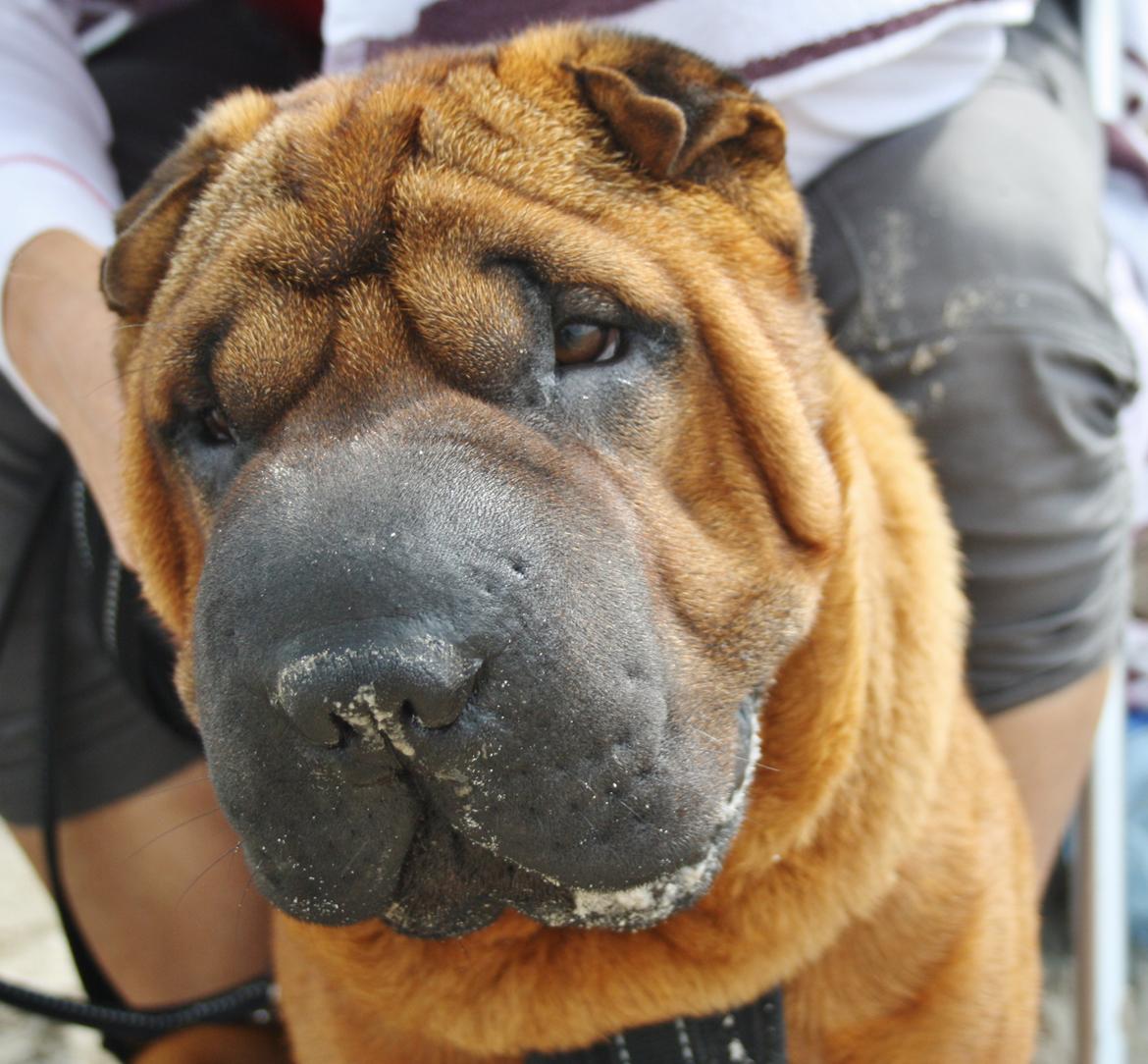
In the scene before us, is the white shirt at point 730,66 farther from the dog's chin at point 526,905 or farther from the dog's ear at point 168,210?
the dog's chin at point 526,905

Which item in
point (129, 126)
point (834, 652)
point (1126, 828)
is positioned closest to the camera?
point (834, 652)

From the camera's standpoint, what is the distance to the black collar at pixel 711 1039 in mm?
1539

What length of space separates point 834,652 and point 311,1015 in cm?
85

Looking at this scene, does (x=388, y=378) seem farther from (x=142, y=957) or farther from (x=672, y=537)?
(x=142, y=957)

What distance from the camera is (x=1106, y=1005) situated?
2.40 meters

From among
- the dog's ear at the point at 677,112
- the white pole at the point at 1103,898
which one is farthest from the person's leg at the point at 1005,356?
the dog's ear at the point at 677,112

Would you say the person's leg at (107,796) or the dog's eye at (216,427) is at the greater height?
the dog's eye at (216,427)

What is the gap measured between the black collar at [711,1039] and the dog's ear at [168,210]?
106cm

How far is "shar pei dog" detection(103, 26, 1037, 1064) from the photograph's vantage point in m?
1.11

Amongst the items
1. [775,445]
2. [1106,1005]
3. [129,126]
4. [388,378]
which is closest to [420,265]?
[388,378]

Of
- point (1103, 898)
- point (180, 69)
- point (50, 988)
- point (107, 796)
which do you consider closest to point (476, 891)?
point (107, 796)

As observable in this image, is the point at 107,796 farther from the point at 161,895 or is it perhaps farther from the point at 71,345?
the point at 71,345

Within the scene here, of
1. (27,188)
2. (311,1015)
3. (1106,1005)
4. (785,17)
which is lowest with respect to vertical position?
(1106,1005)

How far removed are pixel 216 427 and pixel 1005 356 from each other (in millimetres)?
1285
